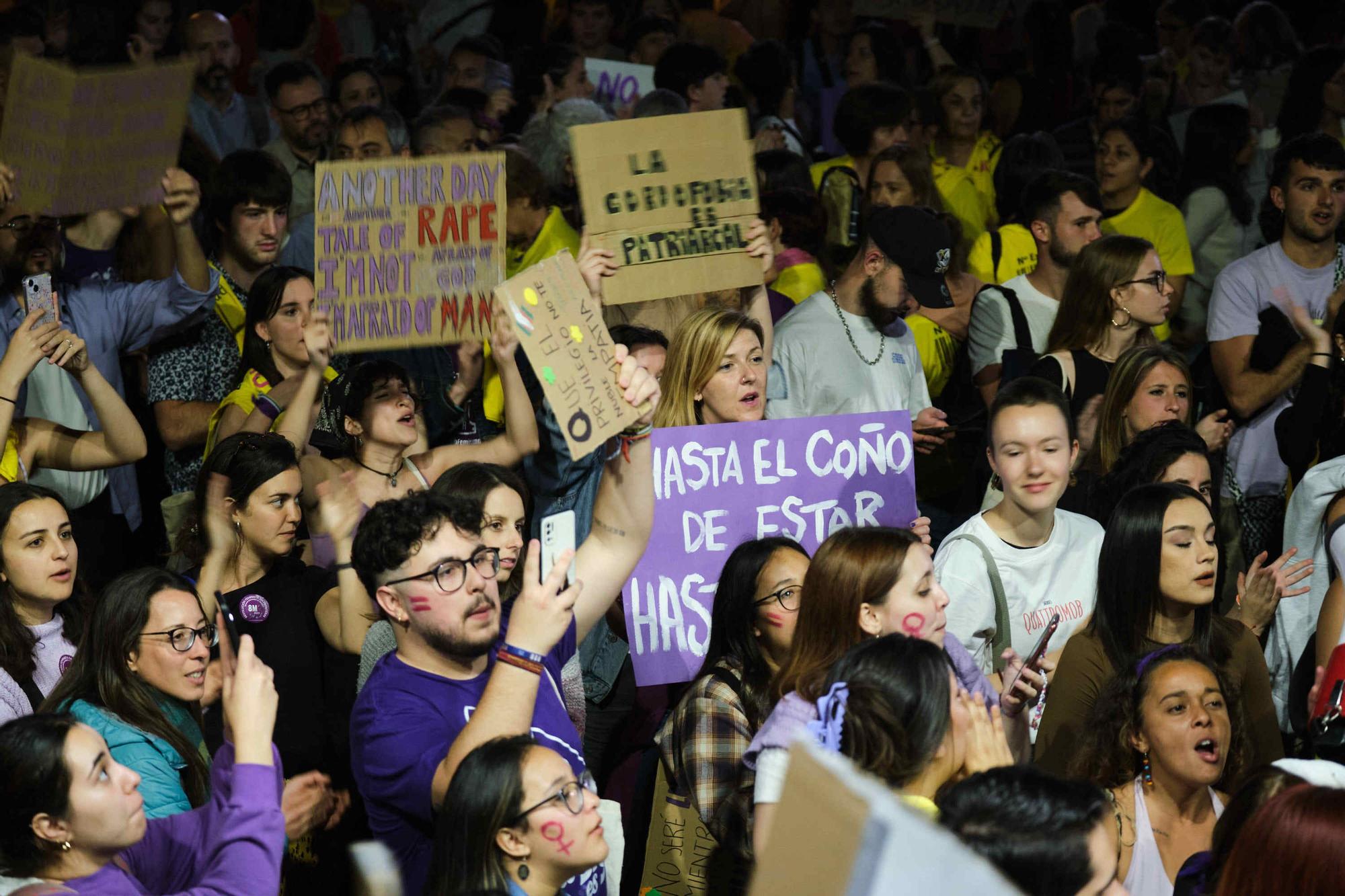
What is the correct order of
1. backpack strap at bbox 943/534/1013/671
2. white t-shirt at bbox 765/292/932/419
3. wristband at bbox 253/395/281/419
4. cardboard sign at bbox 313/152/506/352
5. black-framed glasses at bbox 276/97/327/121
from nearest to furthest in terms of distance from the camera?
backpack strap at bbox 943/534/1013/671, cardboard sign at bbox 313/152/506/352, wristband at bbox 253/395/281/419, white t-shirt at bbox 765/292/932/419, black-framed glasses at bbox 276/97/327/121

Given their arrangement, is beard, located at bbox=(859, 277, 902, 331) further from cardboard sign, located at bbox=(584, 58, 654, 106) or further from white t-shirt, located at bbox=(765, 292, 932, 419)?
cardboard sign, located at bbox=(584, 58, 654, 106)

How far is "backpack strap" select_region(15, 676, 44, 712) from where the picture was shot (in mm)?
4668

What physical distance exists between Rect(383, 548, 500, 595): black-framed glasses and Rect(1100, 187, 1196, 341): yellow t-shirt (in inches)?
205

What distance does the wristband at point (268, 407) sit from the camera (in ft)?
19.3

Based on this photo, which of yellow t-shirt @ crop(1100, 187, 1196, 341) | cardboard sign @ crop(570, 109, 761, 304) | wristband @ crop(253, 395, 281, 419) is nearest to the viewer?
cardboard sign @ crop(570, 109, 761, 304)

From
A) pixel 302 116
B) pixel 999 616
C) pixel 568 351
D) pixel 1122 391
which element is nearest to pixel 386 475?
pixel 568 351

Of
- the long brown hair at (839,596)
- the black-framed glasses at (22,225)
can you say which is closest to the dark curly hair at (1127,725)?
the long brown hair at (839,596)

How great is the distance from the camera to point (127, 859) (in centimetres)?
375

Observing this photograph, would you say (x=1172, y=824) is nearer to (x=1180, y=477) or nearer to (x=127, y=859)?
(x=1180, y=477)

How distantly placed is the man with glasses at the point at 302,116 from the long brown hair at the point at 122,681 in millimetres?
4197

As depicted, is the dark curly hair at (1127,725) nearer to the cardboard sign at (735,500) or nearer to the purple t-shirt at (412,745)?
the cardboard sign at (735,500)

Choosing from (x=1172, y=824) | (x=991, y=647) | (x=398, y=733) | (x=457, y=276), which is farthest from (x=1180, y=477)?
(x=398, y=733)

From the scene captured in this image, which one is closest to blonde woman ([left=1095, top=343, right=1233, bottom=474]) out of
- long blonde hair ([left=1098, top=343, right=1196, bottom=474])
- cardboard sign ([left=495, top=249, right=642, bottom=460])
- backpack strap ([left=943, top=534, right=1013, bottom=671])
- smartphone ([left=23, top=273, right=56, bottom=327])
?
long blonde hair ([left=1098, top=343, right=1196, bottom=474])

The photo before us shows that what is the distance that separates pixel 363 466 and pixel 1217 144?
572 centimetres
